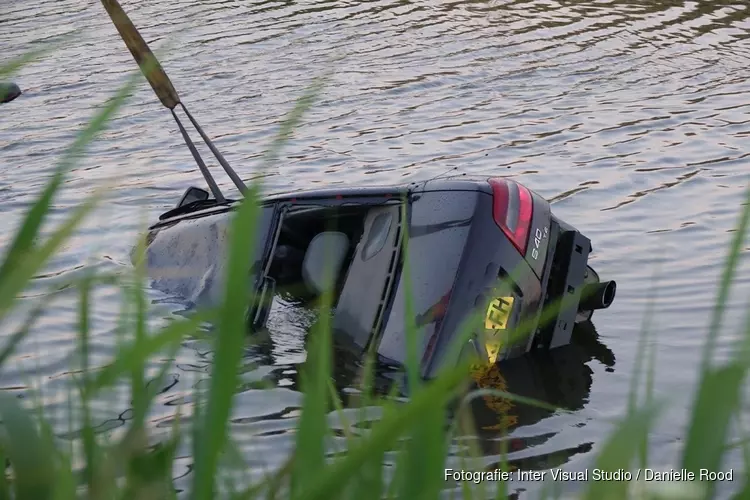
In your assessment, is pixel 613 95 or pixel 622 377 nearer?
pixel 622 377

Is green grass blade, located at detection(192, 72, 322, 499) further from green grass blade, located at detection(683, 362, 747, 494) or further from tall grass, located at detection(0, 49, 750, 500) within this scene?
green grass blade, located at detection(683, 362, 747, 494)

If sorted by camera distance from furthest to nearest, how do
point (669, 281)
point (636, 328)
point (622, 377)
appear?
1. point (669, 281)
2. point (636, 328)
3. point (622, 377)

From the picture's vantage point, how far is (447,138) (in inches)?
543

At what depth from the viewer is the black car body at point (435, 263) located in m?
5.83

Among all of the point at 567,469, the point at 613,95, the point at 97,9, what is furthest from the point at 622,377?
the point at 97,9

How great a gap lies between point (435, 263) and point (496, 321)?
1.38 ft

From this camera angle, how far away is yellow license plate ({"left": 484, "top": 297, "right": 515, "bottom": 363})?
581 cm

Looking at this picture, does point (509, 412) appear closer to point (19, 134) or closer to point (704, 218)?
point (704, 218)

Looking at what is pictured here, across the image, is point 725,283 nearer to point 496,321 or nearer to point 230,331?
point 230,331

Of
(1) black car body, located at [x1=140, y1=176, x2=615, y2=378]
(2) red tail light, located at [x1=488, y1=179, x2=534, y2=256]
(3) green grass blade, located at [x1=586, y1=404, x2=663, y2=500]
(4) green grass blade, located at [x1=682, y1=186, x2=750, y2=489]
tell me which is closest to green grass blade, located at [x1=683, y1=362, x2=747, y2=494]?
(4) green grass blade, located at [x1=682, y1=186, x2=750, y2=489]

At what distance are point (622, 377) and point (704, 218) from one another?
12.9 ft

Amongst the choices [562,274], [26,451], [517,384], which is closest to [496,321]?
[517,384]

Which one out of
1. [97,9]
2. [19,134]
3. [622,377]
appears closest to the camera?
[622,377]

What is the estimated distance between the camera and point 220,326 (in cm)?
173
